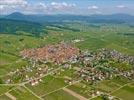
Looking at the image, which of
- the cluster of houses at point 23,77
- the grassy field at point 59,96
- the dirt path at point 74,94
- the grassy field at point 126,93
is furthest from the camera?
the cluster of houses at point 23,77

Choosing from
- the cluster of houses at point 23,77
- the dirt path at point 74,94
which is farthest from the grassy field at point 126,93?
the cluster of houses at point 23,77

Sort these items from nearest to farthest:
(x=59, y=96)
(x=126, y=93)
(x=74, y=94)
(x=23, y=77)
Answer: (x=59, y=96) < (x=74, y=94) < (x=126, y=93) < (x=23, y=77)

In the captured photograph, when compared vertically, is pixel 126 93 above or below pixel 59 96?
below

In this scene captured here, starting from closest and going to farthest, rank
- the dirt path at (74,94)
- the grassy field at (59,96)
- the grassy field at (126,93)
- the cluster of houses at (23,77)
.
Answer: the grassy field at (59,96), the dirt path at (74,94), the grassy field at (126,93), the cluster of houses at (23,77)

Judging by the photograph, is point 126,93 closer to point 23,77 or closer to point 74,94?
point 74,94

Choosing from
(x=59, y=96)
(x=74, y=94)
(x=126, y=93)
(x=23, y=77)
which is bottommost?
(x=126, y=93)

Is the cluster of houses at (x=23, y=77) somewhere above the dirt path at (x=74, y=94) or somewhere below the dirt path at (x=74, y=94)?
above

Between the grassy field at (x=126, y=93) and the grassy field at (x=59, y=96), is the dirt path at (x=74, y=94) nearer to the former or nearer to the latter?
the grassy field at (x=59, y=96)

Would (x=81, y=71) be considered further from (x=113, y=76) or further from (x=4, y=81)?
(x=4, y=81)

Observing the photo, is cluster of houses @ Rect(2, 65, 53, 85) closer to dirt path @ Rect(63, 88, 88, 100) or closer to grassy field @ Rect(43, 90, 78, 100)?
dirt path @ Rect(63, 88, 88, 100)

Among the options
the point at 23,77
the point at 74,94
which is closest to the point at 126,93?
the point at 74,94

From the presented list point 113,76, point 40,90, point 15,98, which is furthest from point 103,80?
point 15,98
